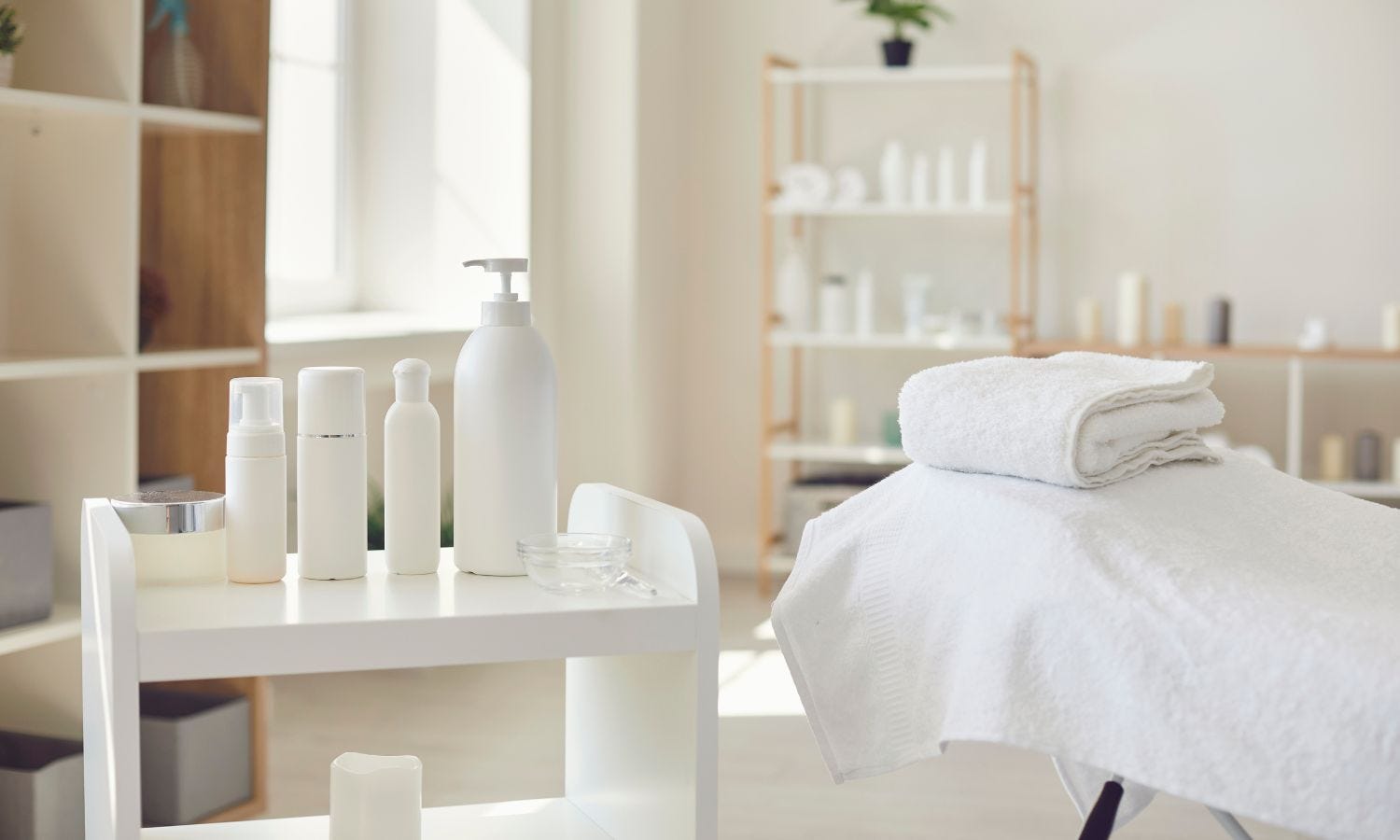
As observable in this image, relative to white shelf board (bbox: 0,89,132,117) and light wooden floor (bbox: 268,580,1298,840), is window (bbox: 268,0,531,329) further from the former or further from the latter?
white shelf board (bbox: 0,89,132,117)

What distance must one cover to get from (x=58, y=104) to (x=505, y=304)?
1.00 meters

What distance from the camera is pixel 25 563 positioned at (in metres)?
2.10

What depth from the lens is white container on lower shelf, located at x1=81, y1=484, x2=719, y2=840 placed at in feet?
3.88

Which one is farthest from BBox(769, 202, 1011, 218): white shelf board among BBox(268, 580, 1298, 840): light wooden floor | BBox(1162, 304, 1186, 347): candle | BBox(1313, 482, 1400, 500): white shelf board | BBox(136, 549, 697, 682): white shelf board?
BBox(136, 549, 697, 682): white shelf board

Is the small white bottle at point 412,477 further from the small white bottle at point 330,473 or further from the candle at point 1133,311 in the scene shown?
the candle at point 1133,311

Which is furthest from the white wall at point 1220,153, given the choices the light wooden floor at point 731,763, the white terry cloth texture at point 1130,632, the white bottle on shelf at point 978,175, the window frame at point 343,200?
the white terry cloth texture at point 1130,632

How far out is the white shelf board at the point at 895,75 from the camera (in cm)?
416

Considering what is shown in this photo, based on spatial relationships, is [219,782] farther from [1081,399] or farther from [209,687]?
[1081,399]

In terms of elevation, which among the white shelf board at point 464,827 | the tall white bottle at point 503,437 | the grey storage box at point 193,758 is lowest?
the grey storage box at point 193,758

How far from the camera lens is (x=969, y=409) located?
4.83ft

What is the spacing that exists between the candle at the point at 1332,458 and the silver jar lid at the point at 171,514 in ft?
11.1

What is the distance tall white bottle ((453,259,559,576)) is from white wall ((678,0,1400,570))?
3.28m

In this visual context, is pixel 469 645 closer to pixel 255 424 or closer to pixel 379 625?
pixel 379 625

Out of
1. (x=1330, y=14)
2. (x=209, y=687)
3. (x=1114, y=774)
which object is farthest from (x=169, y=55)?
(x=1330, y=14)
